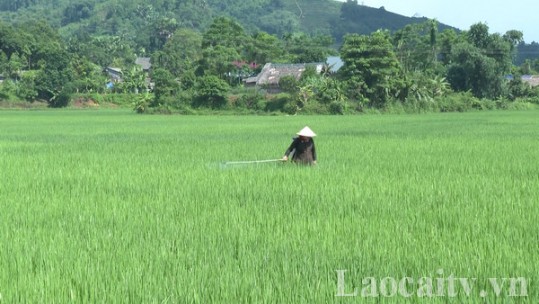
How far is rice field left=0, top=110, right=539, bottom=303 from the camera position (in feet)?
8.66

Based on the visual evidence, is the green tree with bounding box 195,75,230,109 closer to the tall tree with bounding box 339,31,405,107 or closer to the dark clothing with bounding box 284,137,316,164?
the tall tree with bounding box 339,31,405,107

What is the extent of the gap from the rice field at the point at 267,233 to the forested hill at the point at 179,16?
93.1 meters

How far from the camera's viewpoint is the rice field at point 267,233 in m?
2.64

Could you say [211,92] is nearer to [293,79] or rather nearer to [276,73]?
[293,79]

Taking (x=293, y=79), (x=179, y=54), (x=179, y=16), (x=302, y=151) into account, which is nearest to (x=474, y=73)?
(x=293, y=79)

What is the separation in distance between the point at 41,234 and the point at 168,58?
5537 cm

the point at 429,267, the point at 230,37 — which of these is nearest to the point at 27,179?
the point at 429,267

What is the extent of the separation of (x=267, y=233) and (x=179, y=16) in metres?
153

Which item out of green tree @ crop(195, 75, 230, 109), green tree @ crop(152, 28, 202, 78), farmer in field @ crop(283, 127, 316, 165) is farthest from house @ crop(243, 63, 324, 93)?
farmer in field @ crop(283, 127, 316, 165)

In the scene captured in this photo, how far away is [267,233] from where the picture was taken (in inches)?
149

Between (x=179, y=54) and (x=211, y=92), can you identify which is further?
(x=179, y=54)

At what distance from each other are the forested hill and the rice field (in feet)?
306

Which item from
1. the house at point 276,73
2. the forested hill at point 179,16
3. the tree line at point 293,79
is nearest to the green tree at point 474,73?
the tree line at point 293,79

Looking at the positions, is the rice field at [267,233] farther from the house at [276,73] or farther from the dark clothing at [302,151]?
the house at [276,73]
